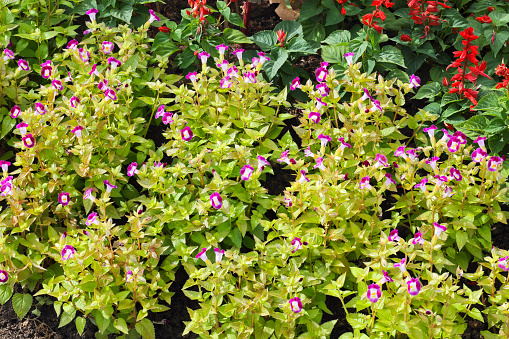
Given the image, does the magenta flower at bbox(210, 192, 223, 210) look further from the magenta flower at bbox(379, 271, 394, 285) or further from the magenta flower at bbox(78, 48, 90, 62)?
the magenta flower at bbox(78, 48, 90, 62)

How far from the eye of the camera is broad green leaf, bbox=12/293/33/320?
244cm

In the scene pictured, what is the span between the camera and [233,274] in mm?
2557

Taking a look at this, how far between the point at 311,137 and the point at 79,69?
1475mm

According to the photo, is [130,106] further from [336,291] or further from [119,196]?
[336,291]

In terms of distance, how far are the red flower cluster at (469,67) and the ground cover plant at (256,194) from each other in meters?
0.02

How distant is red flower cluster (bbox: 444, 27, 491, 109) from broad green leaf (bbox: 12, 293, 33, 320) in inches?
100

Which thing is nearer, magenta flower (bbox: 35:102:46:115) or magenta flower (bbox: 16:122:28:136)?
magenta flower (bbox: 16:122:28:136)

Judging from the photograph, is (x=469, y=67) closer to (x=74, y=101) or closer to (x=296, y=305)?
(x=296, y=305)

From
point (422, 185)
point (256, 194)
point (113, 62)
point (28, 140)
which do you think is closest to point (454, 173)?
point (422, 185)

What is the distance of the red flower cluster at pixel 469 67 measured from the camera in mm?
2868

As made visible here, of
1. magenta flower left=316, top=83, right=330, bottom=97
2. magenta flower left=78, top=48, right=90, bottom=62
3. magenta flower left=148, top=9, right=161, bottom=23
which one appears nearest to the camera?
magenta flower left=316, top=83, right=330, bottom=97

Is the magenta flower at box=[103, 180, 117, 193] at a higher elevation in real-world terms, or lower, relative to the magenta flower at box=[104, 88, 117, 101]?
lower

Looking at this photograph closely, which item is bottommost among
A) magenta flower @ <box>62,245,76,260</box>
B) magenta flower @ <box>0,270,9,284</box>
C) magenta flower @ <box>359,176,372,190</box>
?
magenta flower @ <box>0,270,9,284</box>

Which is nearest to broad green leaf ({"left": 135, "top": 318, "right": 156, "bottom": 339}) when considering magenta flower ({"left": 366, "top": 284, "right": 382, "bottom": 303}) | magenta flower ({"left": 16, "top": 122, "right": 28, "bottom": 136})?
magenta flower ({"left": 366, "top": 284, "right": 382, "bottom": 303})
